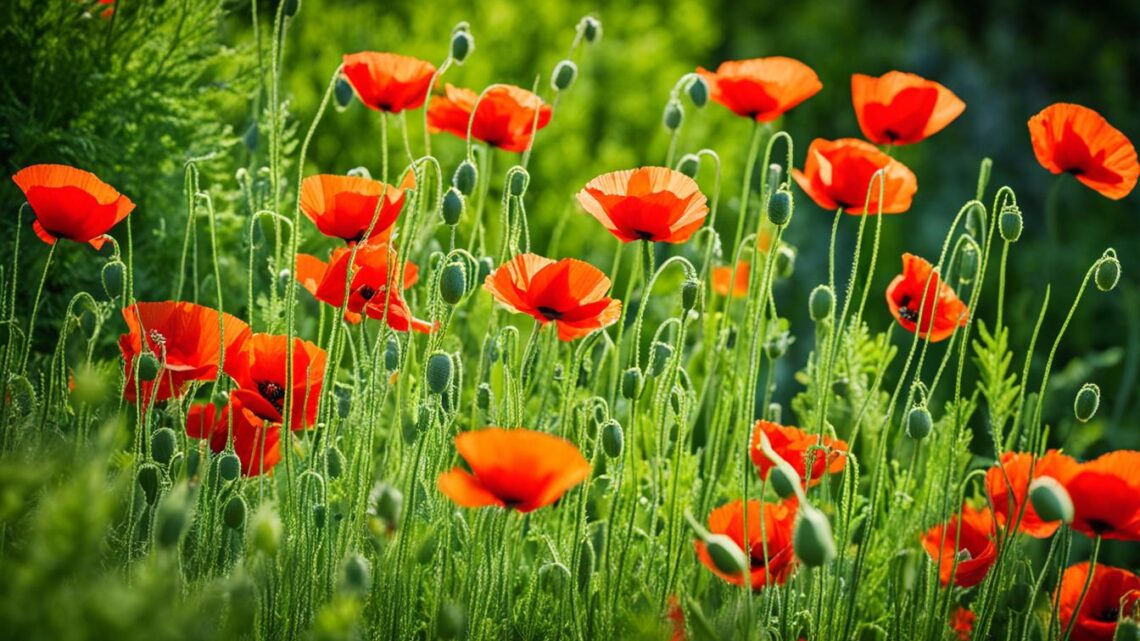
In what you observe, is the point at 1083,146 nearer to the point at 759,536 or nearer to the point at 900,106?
the point at 900,106

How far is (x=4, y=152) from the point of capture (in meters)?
2.18

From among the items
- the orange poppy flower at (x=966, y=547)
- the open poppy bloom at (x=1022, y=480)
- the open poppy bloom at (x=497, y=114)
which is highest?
the open poppy bloom at (x=497, y=114)

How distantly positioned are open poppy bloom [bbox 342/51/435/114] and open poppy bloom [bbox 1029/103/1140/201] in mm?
760

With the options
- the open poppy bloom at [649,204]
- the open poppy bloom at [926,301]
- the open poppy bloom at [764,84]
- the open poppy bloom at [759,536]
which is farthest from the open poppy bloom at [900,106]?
the open poppy bloom at [759,536]

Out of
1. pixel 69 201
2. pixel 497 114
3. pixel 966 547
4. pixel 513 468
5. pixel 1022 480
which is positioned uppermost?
pixel 497 114

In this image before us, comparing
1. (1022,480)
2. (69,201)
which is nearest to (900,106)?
(1022,480)

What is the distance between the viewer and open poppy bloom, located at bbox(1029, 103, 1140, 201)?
1568 millimetres

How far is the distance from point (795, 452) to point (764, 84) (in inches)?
20.1

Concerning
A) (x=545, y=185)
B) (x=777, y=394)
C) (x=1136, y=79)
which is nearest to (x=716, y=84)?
(x=777, y=394)

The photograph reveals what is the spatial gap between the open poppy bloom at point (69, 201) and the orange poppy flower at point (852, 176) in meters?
0.81

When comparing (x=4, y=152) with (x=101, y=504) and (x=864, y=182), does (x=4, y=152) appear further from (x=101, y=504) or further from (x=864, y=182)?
(x=101, y=504)

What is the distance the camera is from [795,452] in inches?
60.0

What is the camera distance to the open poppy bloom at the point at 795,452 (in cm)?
149

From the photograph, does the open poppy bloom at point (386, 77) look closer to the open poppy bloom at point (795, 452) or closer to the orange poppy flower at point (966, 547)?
the open poppy bloom at point (795, 452)
